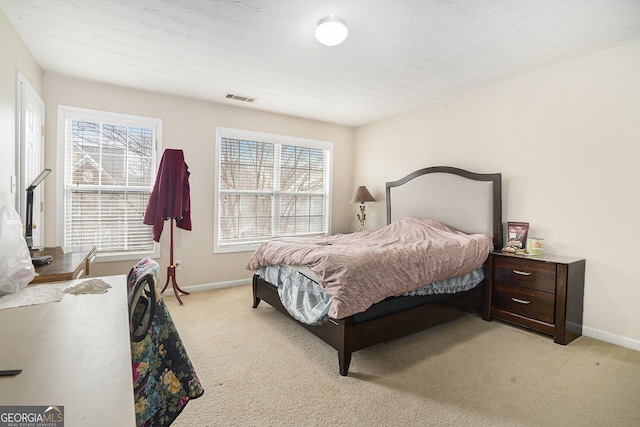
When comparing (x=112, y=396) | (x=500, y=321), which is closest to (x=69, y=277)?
(x=112, y=396)

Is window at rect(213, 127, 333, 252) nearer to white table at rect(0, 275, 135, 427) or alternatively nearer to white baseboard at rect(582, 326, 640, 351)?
white table at rect(0, 275, 135, 427)

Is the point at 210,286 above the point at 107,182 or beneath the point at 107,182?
beneath

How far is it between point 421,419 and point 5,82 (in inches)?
134

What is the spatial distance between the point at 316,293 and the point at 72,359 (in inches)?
69.1

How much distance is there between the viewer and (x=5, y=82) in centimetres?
210

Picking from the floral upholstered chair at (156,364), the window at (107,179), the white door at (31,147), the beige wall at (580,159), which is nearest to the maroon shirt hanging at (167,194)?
the window at (107,179)

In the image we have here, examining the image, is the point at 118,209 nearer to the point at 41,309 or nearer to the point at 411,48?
the point at 41,309

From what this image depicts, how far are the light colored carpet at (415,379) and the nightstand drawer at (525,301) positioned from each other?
0.19 m

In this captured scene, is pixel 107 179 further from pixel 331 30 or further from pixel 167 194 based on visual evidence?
pixel 331 30

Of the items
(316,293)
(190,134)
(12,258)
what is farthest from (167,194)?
(316,293)

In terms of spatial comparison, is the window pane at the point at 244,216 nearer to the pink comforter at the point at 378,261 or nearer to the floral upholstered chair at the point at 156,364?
the pink comforter at the point at 378,261

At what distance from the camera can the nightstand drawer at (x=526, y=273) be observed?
8.79 ft

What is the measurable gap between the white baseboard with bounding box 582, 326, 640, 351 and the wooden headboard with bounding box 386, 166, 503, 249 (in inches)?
40.0
